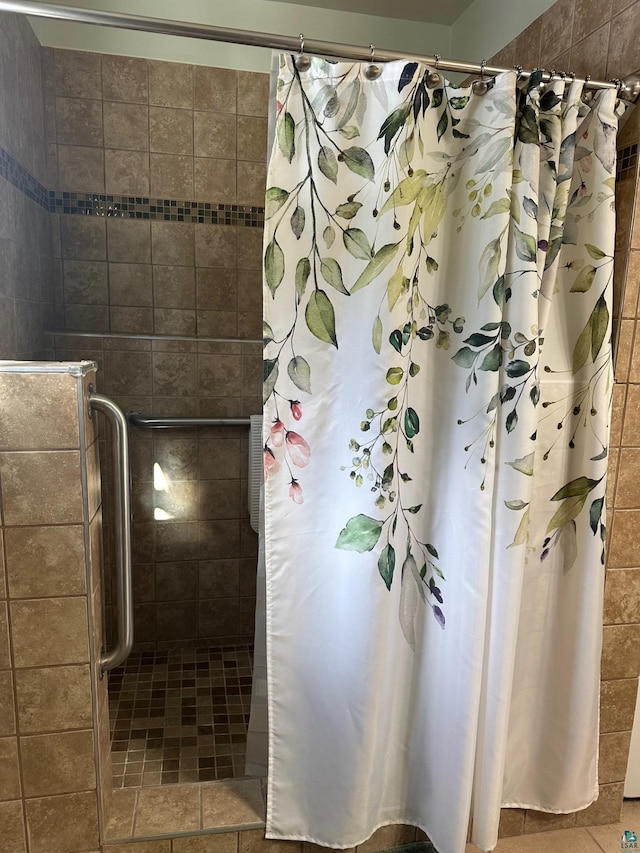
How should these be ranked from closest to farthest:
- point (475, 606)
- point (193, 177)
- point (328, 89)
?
1. point (328, 89)
2. point (475, 606)
3. point (193, 177)

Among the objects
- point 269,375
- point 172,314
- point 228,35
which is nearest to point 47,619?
point 269,375

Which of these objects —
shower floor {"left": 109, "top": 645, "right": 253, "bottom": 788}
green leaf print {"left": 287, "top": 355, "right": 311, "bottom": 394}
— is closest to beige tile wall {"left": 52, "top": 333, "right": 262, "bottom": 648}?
shower floor {"left": 109, "top": 645, "right": 253, "bottom": 788}

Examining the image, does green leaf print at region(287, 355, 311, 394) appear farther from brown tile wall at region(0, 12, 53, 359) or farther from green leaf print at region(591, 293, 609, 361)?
brown tile wall at region(0, 12, 53, 359)

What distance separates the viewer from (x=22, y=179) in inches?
70.6

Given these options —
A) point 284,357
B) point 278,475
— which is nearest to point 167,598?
point 278,475

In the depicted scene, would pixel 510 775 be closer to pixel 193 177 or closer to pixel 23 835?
pixel 23 835

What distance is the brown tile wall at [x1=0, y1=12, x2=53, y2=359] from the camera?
63.9 inches

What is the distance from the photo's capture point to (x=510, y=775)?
1.44 m

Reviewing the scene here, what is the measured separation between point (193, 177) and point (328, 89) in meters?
1.23

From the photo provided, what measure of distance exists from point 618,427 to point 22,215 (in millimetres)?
1819

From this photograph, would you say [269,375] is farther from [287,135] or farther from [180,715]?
[180,715]

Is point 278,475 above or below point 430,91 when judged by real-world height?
below

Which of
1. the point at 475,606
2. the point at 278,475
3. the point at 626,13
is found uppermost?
the point at 626,13

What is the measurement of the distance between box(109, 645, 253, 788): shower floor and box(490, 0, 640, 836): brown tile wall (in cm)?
80
